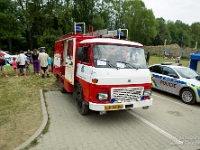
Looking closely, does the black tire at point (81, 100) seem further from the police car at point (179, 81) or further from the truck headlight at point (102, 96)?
the police car at point (179, 81)

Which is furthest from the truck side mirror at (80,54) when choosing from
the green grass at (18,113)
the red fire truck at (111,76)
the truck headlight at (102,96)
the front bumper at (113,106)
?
the green grass at (18,113)

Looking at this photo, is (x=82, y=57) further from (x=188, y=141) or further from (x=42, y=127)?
(x=188, y=141)

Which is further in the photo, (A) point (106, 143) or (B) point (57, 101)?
(B) point (57, 101)

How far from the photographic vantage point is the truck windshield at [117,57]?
488cm

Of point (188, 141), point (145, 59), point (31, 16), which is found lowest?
point (188, 141)

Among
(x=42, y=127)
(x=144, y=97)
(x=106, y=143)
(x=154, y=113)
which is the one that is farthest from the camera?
(x=154, y=113)

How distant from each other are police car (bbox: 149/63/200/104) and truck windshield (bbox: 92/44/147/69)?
324cm

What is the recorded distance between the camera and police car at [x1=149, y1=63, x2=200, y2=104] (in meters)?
7.25

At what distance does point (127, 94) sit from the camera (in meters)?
4.88

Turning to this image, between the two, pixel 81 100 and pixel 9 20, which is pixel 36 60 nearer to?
pixel 81 100

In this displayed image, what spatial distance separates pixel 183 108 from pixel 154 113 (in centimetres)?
160

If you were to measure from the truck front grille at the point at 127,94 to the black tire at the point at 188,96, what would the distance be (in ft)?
11.3

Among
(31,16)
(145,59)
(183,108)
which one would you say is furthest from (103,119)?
(31,16)

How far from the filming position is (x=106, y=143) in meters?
4.06
